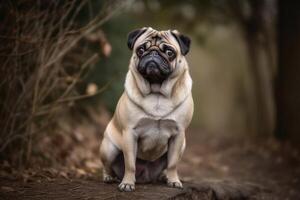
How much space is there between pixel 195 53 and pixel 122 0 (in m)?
11.2

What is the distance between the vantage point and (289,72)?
1088cm

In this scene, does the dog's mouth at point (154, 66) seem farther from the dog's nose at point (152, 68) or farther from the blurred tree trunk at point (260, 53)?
the blurred tree trunk at point (260, 53)

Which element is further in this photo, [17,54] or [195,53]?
[195,53]

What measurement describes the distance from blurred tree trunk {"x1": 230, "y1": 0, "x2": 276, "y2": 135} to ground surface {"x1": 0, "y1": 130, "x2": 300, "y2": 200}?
0.78 meters

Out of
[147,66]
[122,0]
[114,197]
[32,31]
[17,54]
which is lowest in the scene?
[114,197]

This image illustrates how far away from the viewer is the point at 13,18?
21.0 feet

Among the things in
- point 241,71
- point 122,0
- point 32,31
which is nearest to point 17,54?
point 32,31

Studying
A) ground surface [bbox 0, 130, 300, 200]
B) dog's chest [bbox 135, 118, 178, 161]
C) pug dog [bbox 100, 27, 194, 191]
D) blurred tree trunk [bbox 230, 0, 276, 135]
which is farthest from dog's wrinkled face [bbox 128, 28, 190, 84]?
blurred tree trunk [bbox 230, 0, 276, 135]

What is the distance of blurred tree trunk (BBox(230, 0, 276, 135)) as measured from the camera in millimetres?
12289

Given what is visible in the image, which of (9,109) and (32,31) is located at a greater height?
(32,31)

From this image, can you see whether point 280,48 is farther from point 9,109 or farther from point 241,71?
point 9,109

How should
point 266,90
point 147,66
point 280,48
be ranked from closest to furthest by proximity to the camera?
A: 1. point 147,66
2. point 280,48
3. point 266,90

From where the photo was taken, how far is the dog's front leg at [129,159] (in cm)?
548


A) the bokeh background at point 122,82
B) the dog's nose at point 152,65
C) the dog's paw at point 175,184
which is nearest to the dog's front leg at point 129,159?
the dog's paw at point 175,184
